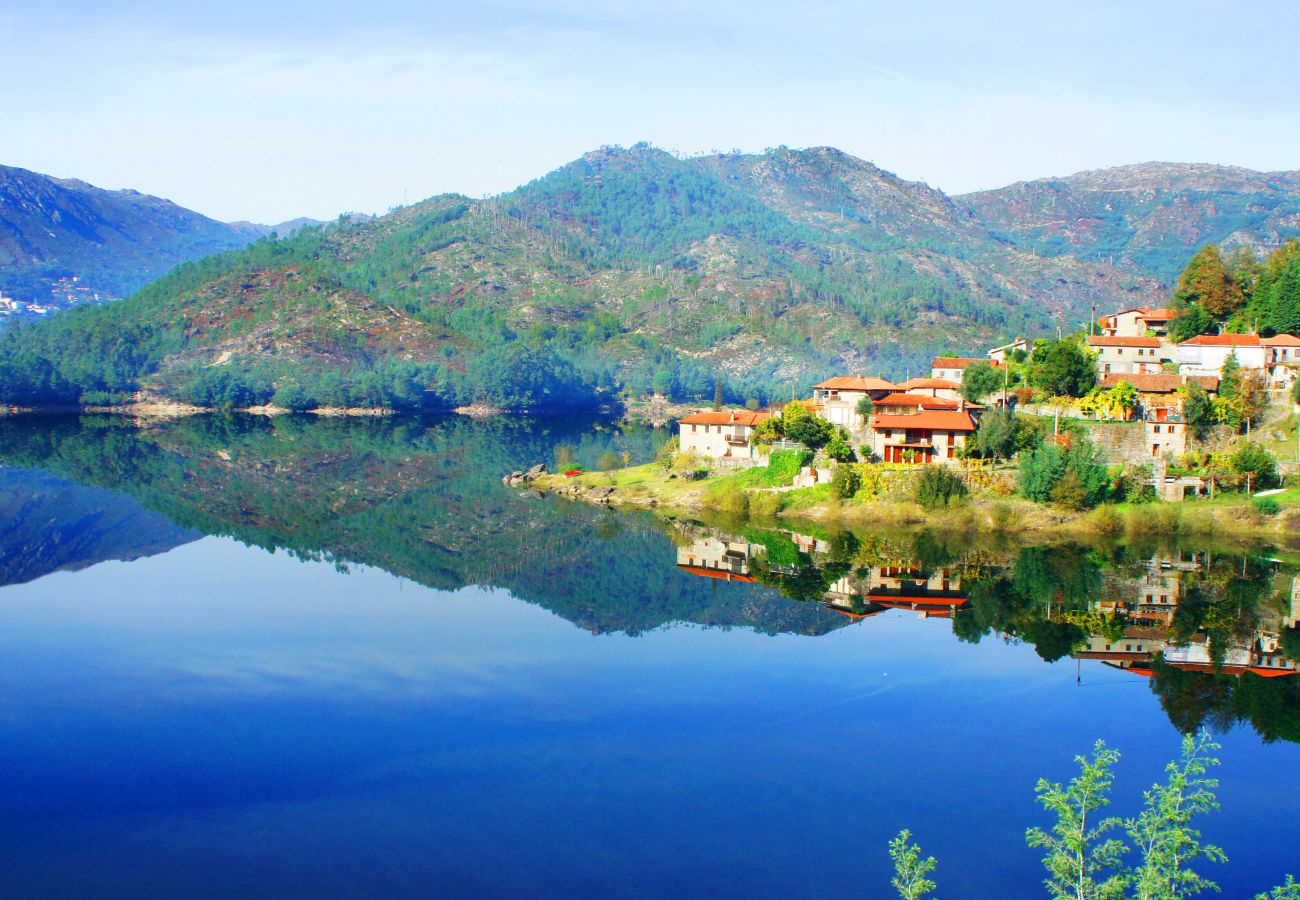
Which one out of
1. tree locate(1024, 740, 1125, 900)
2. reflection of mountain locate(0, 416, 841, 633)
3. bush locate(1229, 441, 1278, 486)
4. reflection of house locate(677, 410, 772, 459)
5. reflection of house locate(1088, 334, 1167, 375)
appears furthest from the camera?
reflection of house locate(1088, 334, 1167, 375)

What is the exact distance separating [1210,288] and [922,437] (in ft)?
71.9

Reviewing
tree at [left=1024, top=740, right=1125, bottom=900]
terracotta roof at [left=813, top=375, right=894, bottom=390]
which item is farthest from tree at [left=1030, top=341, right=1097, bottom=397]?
tree at [left=1024, top=740, right=1125, bottom=900]

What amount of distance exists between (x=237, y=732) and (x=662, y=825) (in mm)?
9429

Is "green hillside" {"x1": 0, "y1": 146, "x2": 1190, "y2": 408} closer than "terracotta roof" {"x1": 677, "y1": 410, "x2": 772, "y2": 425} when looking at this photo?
No

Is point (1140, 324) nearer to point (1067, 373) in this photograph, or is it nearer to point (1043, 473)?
point (1067, 373)

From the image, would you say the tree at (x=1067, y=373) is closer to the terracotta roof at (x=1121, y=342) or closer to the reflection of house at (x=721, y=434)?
the terracotta roof at (x=1121, y=342)

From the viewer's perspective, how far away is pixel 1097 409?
5056cm

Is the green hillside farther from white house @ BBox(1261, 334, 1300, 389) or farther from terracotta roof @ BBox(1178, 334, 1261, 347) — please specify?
white house @ BBox(1261, 334, 1300, 389)

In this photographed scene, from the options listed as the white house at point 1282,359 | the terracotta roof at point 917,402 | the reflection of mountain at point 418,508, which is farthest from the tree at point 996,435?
the reflection of mountain at point 418,508

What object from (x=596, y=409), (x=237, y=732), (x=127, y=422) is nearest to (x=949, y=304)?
(x=596, y=409)

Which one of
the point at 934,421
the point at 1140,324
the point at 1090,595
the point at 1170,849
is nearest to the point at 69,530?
the point at 934,421

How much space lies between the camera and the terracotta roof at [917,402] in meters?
52.7

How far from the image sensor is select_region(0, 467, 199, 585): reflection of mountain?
40.1 meters

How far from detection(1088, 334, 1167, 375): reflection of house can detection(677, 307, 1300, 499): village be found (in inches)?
2.0
